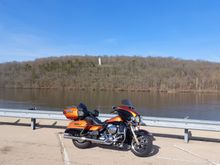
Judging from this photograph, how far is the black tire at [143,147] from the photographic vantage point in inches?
185

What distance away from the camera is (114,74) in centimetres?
9050

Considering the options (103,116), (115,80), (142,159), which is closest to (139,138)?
(142,159)

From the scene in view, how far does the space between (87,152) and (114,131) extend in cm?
73

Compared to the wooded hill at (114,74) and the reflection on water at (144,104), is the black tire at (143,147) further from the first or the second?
the wooded hill at (114,74)

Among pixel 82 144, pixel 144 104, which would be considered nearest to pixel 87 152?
pixel 82 144

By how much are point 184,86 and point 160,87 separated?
7246mm

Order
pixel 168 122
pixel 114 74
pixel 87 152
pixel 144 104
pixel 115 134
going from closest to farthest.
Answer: pixel 87 152 < pixel 115 134 < pixel 168 122 < pixel 144 104 < pixel 114 74

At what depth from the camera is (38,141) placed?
573 centimetres

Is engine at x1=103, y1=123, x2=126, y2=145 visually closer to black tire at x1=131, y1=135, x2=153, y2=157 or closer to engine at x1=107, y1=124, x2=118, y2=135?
engine at x1=107, y1=124, x2=118, y2=135

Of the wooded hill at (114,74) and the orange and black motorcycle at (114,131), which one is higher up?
the wooded hill at (114,74)

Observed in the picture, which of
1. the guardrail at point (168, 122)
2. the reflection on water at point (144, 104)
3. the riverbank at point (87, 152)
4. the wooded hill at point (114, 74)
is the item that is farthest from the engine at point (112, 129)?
the wooded hill at point (114, 74)

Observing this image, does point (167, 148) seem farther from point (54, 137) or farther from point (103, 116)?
point (54, 137)

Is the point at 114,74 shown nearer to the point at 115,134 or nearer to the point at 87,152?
the point at 115,134

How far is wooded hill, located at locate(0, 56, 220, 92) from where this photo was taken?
7512 centimetres
